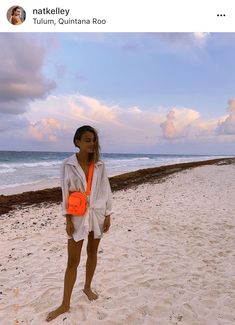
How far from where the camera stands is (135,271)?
5195 mm

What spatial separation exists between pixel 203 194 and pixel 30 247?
8.32 metres

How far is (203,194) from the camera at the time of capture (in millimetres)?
Result: 13039

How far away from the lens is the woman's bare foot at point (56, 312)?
3803mm

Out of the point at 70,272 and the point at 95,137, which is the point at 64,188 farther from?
the point at 70,272

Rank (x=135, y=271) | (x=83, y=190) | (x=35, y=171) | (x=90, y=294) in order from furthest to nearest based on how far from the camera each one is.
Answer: (x=35, y=171) < (x=135, y=271) < (x=90, y=294) < (x=83, y=190)

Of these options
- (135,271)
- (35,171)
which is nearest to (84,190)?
(135,271)

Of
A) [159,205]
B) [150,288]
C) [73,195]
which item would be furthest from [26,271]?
[159,205]

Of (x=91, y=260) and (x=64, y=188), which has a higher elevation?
(x=64, y=188)

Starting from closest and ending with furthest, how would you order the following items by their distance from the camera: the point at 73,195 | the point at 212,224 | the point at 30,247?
1. the point at 73,195
2. the point at 30,247
3. the point at 212,224

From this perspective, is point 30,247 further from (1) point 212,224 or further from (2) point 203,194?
(2) point 203,194

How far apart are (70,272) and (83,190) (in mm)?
1004
